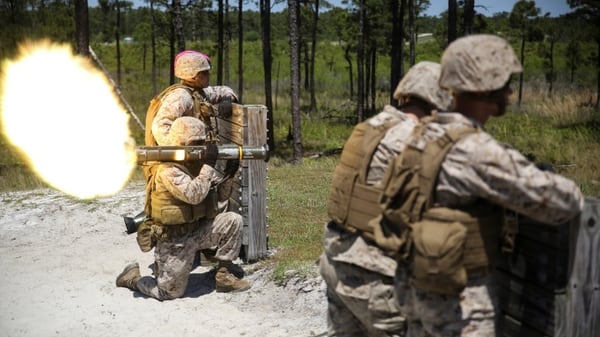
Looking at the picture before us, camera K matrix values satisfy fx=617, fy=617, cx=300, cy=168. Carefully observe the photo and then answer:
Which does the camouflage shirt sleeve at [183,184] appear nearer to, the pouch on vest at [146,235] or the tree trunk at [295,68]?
the pouch on vest at [146,235]

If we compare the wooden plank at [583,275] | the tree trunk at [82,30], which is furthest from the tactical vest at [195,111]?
the tree trunk at [82,30]

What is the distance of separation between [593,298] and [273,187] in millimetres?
8714

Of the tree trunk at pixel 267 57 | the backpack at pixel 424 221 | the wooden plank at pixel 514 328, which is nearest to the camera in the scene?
the backpack at pixel 424 221

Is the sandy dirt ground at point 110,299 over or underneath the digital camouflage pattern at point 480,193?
underneath

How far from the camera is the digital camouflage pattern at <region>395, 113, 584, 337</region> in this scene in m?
2.75

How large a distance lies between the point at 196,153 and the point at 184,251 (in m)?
1.10

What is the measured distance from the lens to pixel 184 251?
6332 mm

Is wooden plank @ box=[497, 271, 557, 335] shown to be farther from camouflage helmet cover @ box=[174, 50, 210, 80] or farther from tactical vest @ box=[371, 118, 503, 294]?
camouflage helmet cover @ box=[174, 50, 210, 80]

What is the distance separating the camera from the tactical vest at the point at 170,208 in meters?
6.11

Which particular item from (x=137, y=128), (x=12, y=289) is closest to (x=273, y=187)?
(x=12, y=289)

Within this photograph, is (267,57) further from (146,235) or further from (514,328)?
(514,328)

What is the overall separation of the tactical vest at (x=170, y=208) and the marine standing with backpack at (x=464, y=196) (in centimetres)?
337

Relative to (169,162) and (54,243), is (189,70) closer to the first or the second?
(169,162)

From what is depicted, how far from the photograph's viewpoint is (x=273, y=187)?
1161 centimetres
